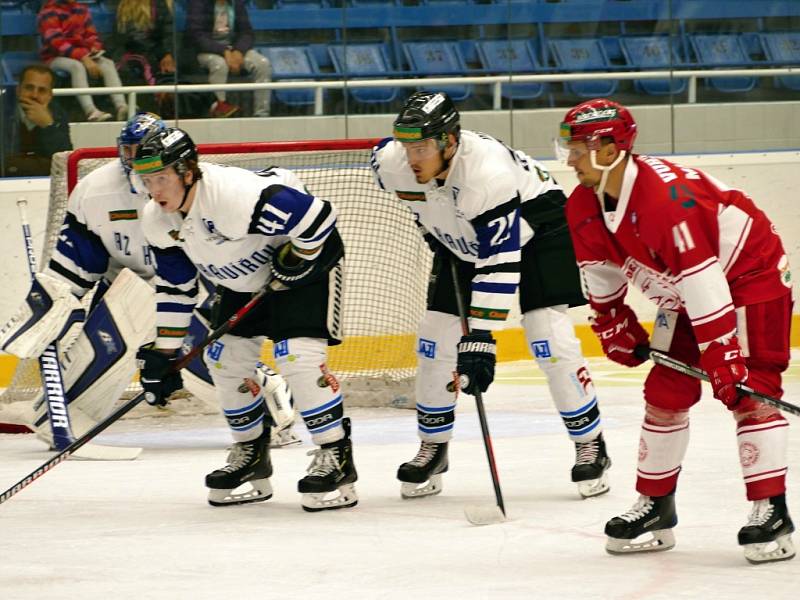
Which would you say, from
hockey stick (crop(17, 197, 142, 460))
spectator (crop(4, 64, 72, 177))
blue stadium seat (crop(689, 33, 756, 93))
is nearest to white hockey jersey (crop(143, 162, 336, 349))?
hockey stick (crop(17, 197, 142, 460))

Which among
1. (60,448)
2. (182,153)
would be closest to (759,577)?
(182,153)

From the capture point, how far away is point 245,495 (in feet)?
12.6

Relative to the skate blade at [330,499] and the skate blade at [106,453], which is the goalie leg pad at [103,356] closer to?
the skate blade at [106,453]

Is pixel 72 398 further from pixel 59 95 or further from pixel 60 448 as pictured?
pixel 59 95

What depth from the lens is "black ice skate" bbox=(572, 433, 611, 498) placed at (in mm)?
3711

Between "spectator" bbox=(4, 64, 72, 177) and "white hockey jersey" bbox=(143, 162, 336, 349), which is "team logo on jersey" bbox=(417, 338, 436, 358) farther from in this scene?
"spectator" bbox=(4, 64, 72, 177)

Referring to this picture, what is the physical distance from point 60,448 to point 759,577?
109 inches

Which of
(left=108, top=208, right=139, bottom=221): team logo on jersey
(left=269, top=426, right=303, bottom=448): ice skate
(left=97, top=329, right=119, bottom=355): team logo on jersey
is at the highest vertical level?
(left=108, top=208, right=139, bottom=221): team logo on jersey

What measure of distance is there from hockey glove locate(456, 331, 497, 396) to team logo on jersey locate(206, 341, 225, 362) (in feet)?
2.21

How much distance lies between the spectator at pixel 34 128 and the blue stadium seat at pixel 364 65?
4.49 ft

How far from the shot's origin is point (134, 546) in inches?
131

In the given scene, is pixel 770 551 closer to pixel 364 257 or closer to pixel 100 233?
pixel 100 233

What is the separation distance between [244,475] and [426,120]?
110 cm

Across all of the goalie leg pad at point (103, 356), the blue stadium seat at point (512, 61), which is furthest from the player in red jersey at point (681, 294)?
the blue stadium seat at point (512, 61)
